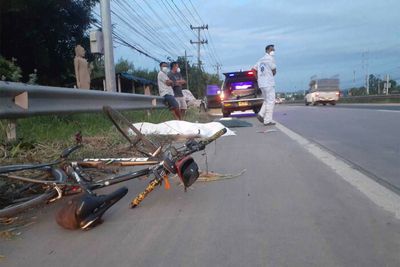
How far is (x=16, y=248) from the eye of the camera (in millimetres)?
3389

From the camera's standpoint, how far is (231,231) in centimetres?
356

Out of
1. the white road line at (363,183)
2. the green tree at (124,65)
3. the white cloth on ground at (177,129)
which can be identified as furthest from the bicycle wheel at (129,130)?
the green tree at (124,65)

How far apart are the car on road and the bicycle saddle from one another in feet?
61.0

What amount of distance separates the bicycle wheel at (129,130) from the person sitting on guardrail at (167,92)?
850 cm

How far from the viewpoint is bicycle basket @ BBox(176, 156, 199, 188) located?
403 centimetres

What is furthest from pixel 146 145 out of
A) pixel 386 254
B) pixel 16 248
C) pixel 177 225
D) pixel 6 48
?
pixel 6 48

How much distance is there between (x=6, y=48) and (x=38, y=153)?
64.4 feet

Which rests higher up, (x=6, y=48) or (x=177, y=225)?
(x=6, y=48)

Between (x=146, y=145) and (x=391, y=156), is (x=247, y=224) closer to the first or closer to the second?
(x=146, y=145)

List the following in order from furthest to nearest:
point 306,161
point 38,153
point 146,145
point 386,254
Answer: point 306,161
point 38,153
point 146,145
point 386,254

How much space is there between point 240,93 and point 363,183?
1784 cm

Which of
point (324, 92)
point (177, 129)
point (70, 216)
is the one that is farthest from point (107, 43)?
point (324, 92)

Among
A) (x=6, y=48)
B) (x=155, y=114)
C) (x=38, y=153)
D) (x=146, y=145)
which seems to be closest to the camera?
(x=146, y=145)

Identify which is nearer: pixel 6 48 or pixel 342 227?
pixel 342 227
